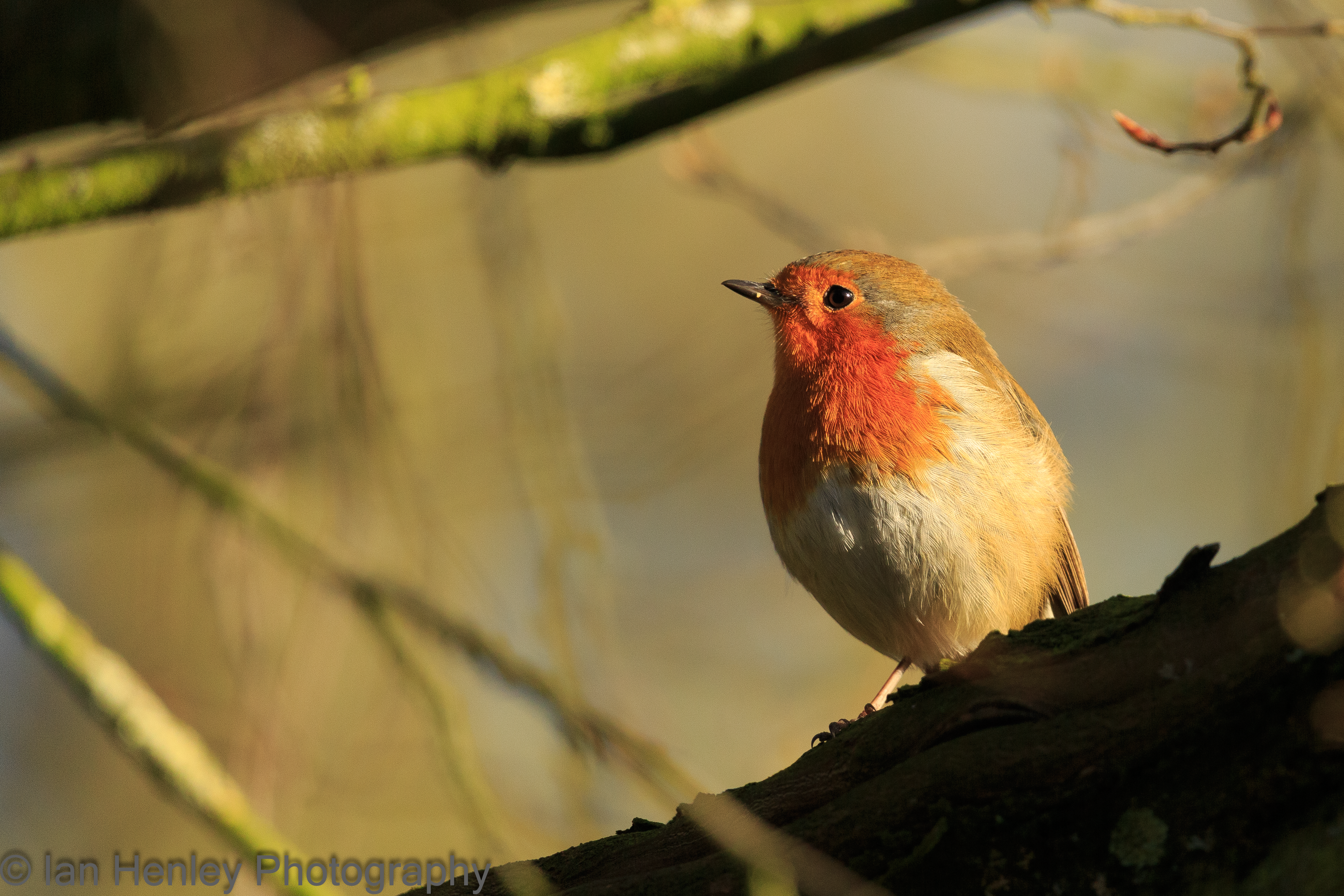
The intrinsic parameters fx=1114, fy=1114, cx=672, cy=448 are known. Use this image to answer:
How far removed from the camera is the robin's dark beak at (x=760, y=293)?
414 centimetres

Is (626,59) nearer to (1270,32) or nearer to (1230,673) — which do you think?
(1270,32)

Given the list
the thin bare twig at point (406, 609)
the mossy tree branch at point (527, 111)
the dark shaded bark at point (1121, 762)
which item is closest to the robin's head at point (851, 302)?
the mossy tree branch at point (527, 111)

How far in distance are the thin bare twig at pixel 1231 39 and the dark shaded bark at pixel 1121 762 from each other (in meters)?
1.56

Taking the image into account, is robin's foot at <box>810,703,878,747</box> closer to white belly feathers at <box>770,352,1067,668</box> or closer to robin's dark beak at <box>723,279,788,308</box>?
white belly feathers at <box>770,352,1067,668</box>

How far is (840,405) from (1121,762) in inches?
69.9

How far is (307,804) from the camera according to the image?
4.40 metres

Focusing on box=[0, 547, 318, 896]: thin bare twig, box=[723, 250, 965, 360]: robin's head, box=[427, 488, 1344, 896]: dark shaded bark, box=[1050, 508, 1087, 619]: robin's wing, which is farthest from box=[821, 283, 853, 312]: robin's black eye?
box=[0, 547, 318, 896]: thin bare twig

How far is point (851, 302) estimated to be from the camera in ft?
13.1

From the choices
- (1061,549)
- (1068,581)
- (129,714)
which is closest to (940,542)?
(1061,549)

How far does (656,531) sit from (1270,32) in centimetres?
552

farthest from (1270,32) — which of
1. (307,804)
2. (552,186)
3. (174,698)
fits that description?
(552,186)

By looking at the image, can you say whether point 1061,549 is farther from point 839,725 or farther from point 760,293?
point 760,293

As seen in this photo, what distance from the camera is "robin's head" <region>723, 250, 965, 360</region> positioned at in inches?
153

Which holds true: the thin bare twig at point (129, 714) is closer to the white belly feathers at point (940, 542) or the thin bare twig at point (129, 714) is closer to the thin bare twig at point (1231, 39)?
the white belly feathers at point (940, 542)
